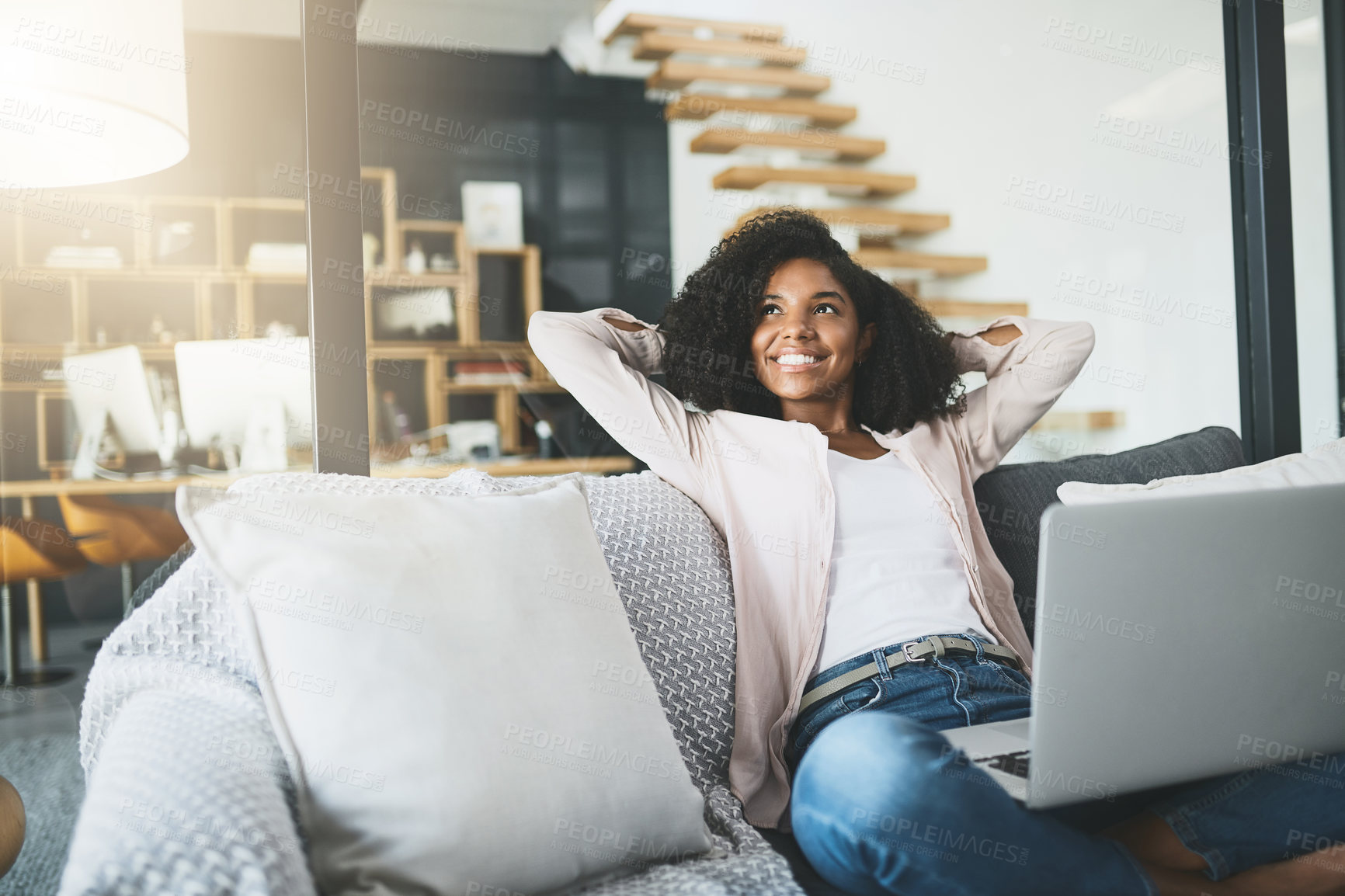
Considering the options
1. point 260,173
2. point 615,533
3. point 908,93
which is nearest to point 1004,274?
point 908,93

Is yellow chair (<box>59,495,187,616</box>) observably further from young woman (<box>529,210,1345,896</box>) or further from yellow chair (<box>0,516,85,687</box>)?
young woman (<box>529,210,1345,896</box>)

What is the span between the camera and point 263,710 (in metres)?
0.88

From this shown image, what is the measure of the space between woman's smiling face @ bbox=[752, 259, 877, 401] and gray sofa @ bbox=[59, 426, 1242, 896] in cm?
30

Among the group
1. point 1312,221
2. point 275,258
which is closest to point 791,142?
point 1312,221

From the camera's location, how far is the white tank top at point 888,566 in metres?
1.25

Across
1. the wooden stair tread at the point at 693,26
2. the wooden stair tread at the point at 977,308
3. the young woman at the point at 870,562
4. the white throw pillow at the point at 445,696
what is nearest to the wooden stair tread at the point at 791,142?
the wooden stair tread at the point at 693,26

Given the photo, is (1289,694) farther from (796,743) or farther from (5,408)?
(5,408)

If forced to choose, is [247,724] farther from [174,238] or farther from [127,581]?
[174,238]

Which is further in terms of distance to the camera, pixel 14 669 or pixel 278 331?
pixel 278 331

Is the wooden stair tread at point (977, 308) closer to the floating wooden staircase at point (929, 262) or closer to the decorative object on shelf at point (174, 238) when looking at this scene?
the floating wooden staircase at point (929, 262)

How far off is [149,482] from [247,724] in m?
2.93

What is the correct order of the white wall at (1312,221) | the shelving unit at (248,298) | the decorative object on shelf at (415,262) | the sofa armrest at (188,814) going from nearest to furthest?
the sofa armrest at (188,814)
the white wall at (1312,221)
the shelving unit at (248,298)
the decorative object on shelf at (415,262)

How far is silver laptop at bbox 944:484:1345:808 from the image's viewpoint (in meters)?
0.76

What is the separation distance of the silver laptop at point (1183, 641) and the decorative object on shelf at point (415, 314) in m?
4.16
